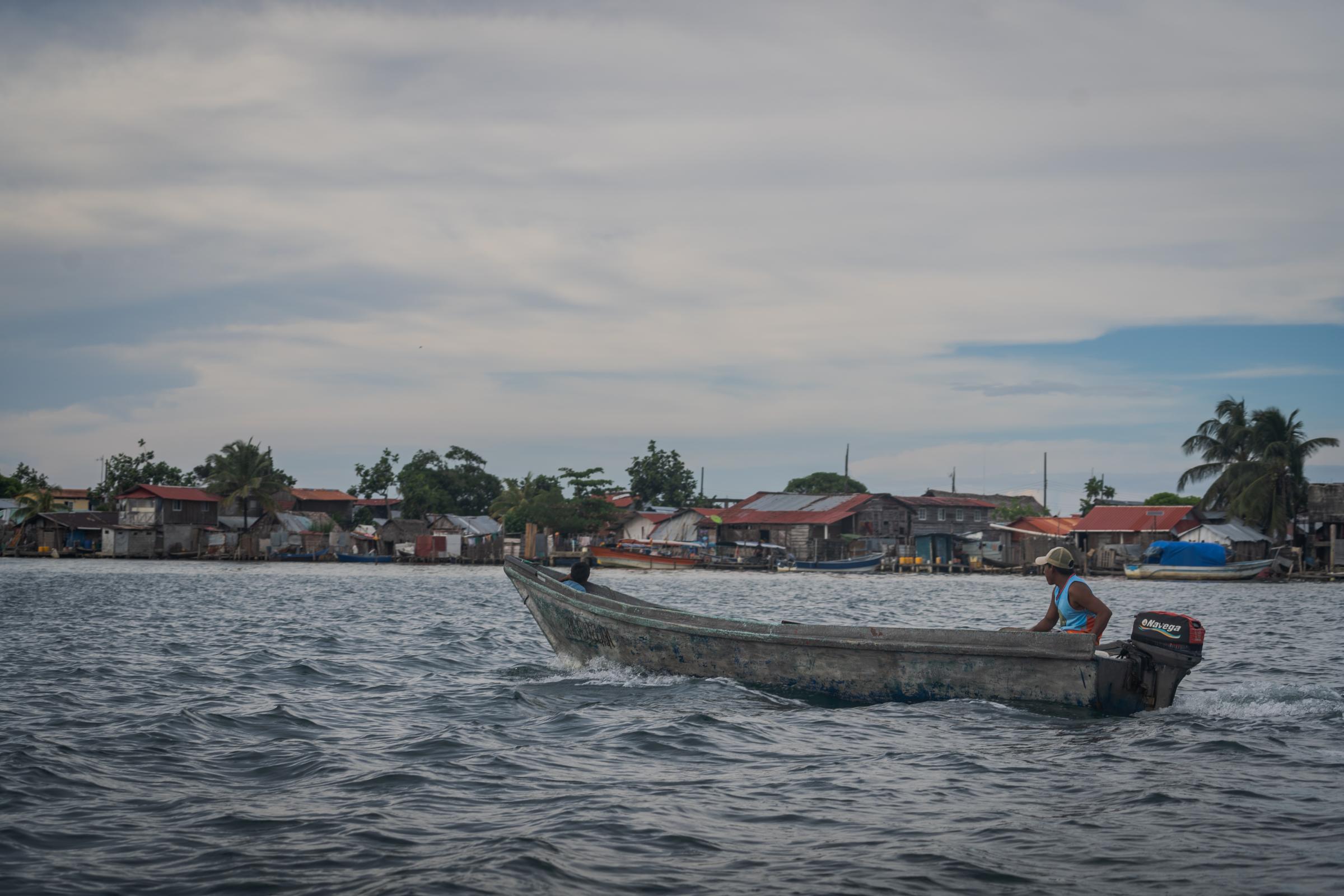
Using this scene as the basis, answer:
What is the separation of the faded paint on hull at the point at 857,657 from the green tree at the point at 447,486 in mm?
73674

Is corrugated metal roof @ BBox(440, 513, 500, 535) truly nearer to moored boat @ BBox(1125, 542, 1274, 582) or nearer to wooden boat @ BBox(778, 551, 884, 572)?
wooden boat @ BBox(778, 551, 884, 572)

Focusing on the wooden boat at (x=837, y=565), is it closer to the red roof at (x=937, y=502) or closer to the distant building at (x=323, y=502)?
the red roof at (x=937, y=502)

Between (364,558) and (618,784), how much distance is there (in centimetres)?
7308

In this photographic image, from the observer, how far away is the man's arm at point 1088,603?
425 inches

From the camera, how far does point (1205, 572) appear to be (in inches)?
2085

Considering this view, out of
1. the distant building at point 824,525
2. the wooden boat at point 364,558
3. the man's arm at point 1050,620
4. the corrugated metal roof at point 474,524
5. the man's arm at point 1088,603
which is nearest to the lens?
the man's arm at point 1088,603

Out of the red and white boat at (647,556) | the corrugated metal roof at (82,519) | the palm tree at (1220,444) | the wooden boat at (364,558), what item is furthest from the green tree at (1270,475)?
the corrugated metal roof at (82,519)

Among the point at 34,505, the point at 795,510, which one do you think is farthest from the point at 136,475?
the point at 795,510

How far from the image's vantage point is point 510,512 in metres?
79.6

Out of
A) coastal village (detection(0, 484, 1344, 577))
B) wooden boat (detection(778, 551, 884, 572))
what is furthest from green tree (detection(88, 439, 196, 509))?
wooden boat (detection(778, 551, 884, 572))

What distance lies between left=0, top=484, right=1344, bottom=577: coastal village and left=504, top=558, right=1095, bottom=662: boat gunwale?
171ft

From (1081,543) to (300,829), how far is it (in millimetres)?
62767

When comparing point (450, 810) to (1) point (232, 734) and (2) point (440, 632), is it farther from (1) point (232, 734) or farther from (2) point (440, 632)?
(2) point (440, 632)

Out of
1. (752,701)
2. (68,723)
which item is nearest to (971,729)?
(752,701)
